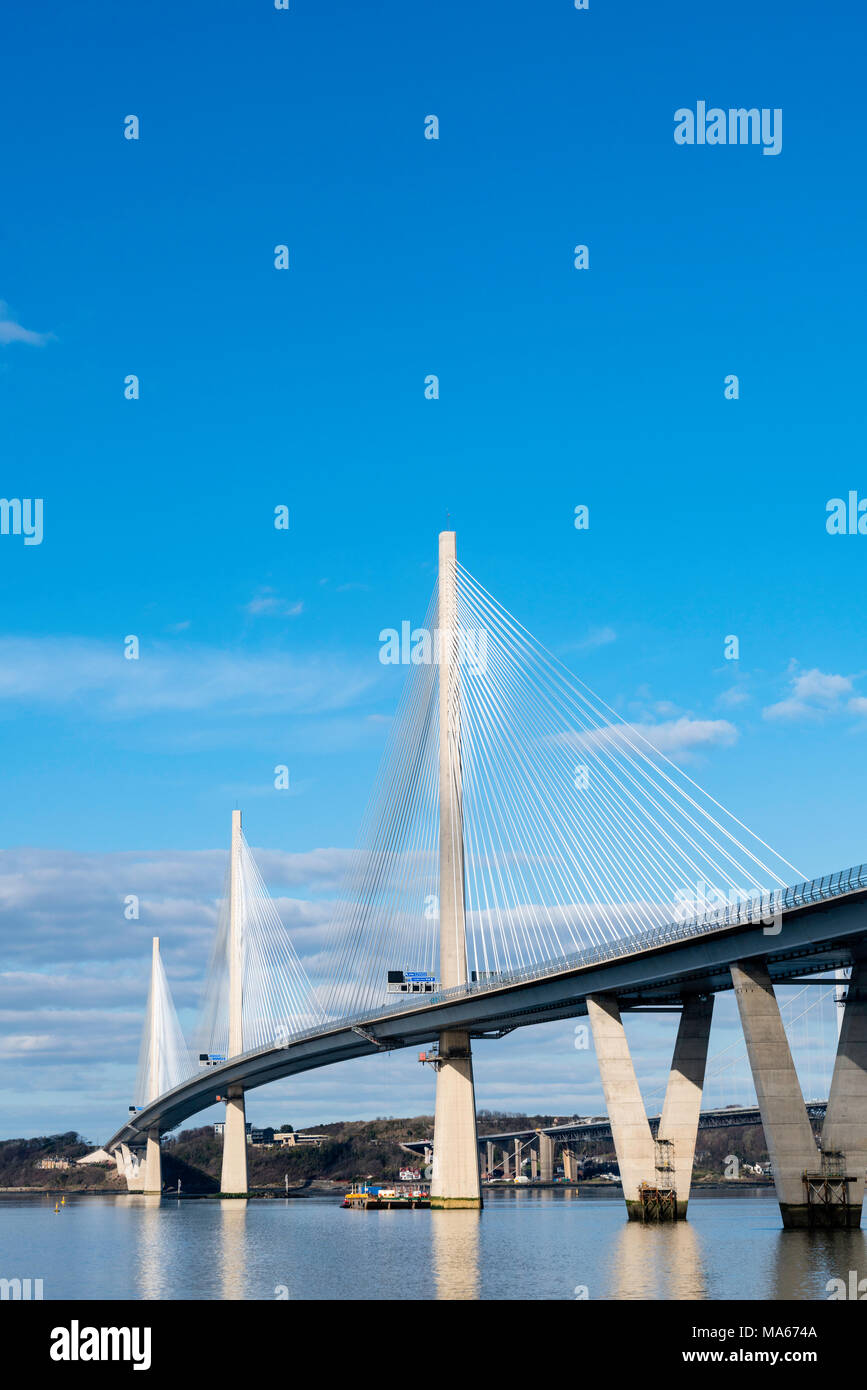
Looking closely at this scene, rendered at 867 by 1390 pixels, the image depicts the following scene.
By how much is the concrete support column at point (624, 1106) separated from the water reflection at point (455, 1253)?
884cm

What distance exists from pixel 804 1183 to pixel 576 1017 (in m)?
31.4

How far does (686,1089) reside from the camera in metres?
84.1

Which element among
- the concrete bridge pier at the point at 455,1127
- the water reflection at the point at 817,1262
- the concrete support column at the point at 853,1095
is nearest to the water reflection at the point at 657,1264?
the water reflection at the point at 817,1262

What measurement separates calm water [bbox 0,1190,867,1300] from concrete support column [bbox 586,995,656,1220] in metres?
3.28

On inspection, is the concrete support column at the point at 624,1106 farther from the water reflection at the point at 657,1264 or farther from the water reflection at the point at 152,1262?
the water reflection at the point at 152,1262

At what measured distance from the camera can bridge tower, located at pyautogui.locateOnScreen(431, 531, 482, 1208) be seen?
9100 cm

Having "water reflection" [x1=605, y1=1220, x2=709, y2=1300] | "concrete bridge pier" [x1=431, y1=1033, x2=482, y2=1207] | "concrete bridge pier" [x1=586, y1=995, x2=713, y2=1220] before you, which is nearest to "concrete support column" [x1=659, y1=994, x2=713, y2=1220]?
"concrete bridge pier" [x1=586, y1=995, x2=713, y2=1220]

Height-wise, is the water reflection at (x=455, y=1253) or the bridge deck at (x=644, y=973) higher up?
the bridge deck at (x=644, y=973)

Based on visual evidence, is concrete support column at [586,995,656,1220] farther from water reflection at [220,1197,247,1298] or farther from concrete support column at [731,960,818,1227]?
water reflection at [220,1197,247,1298]

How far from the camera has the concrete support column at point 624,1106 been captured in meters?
80.8

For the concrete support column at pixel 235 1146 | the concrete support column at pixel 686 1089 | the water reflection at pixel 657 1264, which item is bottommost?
the concrete support column at pixel 235 1146
